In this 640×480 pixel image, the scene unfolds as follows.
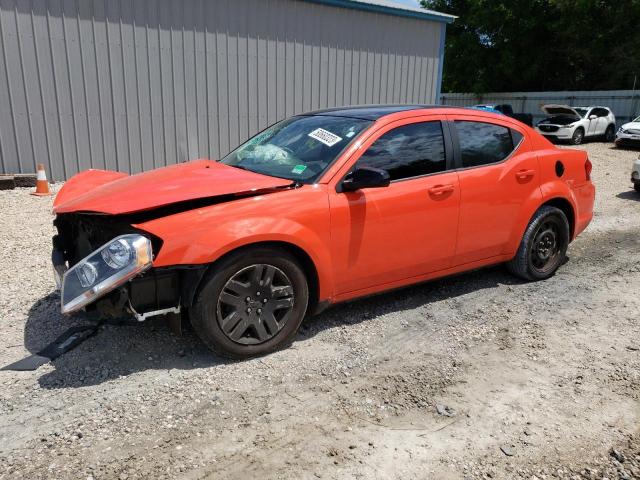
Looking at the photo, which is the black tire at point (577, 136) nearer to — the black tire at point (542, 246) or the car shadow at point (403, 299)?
the black tire at point (542, 246)

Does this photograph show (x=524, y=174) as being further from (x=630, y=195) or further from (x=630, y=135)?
(x=630, y=135)

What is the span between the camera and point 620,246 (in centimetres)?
636

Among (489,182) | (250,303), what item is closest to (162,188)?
(250,303)

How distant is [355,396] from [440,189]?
182 cm

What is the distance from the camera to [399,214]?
12.5 feet

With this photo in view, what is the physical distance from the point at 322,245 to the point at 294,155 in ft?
2.80

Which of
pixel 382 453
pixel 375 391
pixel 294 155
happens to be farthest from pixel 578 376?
pixel 294 155

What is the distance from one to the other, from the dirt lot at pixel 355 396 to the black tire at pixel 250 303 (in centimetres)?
15

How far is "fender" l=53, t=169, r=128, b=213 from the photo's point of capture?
12.5ft

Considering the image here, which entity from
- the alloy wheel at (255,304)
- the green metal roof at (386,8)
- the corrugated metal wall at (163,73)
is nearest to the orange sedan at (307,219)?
the alloy wheel at (255,304)

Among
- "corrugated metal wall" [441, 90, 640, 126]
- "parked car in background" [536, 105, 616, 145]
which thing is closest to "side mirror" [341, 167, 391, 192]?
"parked car in background" [536, 105, 616, 145]

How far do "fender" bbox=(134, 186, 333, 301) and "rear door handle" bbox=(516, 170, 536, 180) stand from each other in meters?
2.04

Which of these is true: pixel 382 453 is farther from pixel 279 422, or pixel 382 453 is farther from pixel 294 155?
pixel 294 155

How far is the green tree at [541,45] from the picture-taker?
27.0 meters
